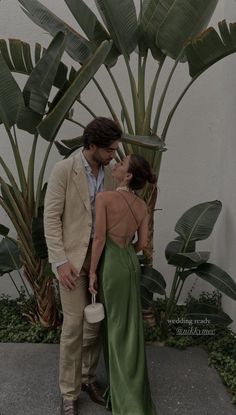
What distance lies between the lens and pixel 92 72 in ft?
8.42

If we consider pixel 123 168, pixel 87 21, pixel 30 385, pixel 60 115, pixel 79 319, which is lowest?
pixel 30 385

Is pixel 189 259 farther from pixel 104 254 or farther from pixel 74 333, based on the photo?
pixel 74 333

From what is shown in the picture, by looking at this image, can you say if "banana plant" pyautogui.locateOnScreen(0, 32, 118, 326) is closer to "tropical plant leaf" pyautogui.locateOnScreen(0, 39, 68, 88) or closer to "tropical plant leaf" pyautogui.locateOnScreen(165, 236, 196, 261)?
"tropical plant leaf" pyautogui.locateOnScreen(0, 39, 68, 88)

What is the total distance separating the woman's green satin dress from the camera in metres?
2.58

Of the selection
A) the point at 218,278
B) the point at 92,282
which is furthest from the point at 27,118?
the point at 218,278

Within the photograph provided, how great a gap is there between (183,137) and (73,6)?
170 cm

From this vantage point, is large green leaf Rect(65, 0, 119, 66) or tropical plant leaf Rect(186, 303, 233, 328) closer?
large green leaf Rect(65, 0, 119, 66)

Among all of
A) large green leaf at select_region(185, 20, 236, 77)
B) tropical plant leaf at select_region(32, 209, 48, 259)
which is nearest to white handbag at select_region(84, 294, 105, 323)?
tropical plant leaf at select_region(32, 209, 48, 259)

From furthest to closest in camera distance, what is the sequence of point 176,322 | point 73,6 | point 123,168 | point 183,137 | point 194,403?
point 183,137, point 176,322, point 73,6, point 194,403, point 123,168

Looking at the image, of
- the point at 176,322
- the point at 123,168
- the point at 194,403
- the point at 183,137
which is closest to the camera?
the point at 123,168

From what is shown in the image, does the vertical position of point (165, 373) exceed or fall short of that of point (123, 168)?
it falls short

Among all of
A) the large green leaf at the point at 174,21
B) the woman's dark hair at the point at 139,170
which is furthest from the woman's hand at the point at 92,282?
the large green leaf at the point at 174,21

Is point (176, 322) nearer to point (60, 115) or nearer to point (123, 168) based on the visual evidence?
point (123, 168)

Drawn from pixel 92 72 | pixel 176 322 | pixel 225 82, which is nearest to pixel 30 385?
pixel 176 322
